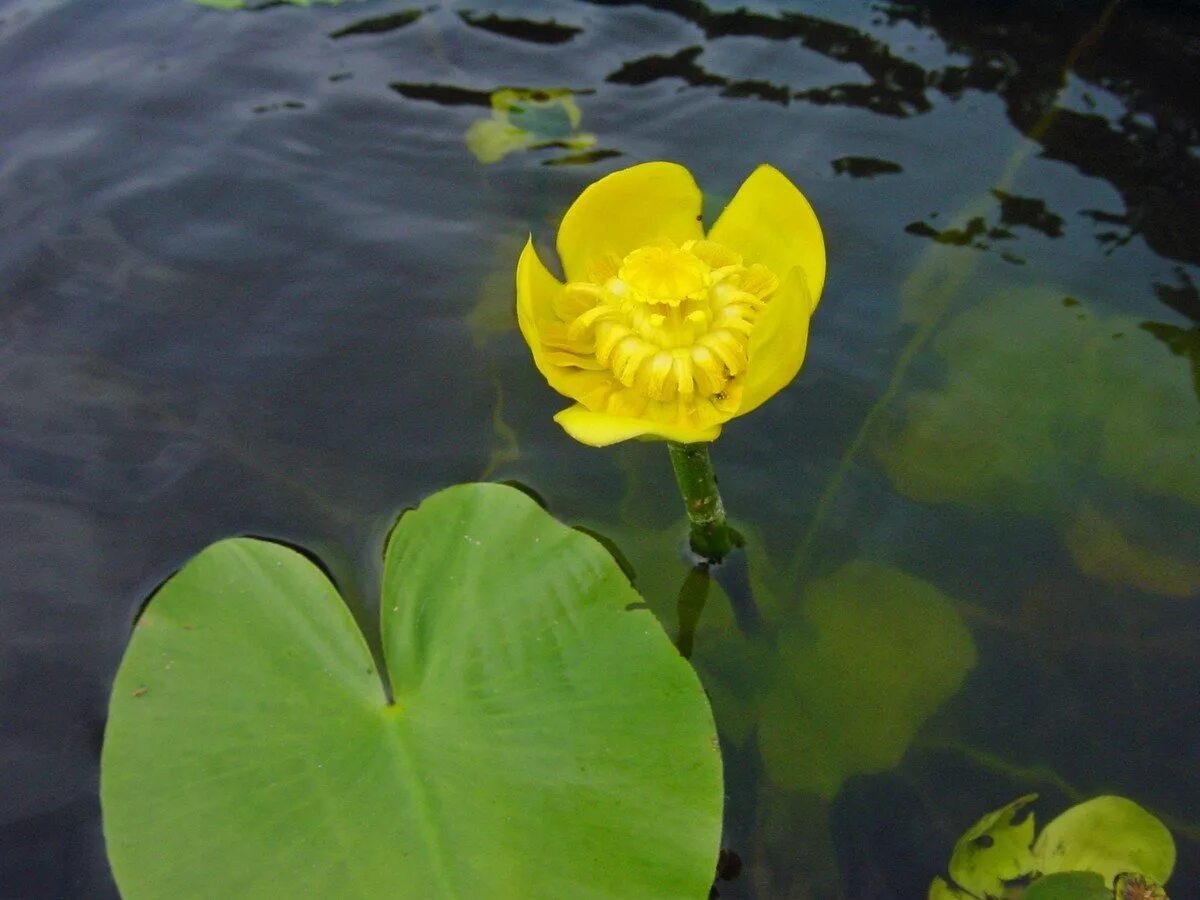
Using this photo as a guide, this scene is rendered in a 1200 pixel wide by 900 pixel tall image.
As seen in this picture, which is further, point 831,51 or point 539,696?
point 831,51

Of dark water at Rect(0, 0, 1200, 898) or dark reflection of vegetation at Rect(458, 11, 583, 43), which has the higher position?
dark reflection of vegetation at Rect(458, 11, 583, 43)

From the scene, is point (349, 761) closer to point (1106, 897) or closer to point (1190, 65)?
point (1106, 897)

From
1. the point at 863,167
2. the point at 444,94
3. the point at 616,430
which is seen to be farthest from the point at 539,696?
the point at 444,94

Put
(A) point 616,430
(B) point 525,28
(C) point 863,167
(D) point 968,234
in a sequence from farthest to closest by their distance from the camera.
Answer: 1. (B) point 525,28
2. (C) point 863,167
3. (D) point 968,234
4. (A) point 616,430

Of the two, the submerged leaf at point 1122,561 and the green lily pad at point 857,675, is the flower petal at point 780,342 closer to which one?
the green lily pad at point 857,675

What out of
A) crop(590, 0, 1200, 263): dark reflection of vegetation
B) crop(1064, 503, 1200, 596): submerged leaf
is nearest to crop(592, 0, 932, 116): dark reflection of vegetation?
crop(590, 0, 1200, 263): dark reflection of vegetation

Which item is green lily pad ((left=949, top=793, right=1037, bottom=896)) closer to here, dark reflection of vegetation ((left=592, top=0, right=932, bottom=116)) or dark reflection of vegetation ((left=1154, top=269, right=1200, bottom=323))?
dark reflection of vegetation ((left=1154, top=269, right=1200, bottom=323))

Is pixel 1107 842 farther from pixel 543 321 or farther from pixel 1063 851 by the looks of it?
pixel 543 321
